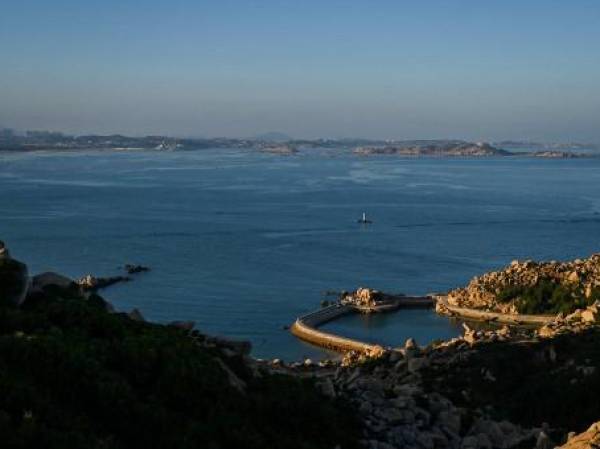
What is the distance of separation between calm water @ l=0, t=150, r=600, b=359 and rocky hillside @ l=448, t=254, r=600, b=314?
1.84m

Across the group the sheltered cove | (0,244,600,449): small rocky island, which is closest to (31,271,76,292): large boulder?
(0,244,600,449): small rocky island

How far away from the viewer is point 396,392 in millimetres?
12555

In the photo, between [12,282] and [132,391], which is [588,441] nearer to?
[132,391]

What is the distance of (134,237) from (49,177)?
4836cm

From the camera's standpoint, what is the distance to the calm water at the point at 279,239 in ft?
106

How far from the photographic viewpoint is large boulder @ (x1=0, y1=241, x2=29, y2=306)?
12.2 metres

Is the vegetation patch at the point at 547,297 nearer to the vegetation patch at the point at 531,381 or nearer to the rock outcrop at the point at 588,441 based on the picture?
the vegetation patch at the point at 531,381

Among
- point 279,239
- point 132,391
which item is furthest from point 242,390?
point 279,239

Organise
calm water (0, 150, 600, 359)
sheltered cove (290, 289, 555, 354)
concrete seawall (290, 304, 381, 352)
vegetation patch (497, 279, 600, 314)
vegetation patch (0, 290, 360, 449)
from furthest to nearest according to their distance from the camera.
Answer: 1. calm water (0, 150, 600, 359)
2. vegetation patch (497, 279, 600, 314)
3. sheltered cove (290, 289, 555, 354)
4. concrete seawall (290, 304, 381, 352)
5. vegetation patch (0, 290, 360, 449)

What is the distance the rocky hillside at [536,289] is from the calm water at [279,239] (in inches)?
72.4

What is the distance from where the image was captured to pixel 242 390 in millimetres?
11023

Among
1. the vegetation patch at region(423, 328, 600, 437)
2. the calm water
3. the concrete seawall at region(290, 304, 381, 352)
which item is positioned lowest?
the concrete seawall at region(290, 304, 381, 352)

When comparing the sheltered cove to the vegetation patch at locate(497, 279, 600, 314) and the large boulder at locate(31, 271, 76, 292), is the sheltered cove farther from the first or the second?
the large boulder at locate(31, 271, 76, 292)

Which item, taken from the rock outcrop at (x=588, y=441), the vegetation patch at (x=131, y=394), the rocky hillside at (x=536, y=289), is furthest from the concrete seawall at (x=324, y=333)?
the rock outcrop at (x=588, y=441)
